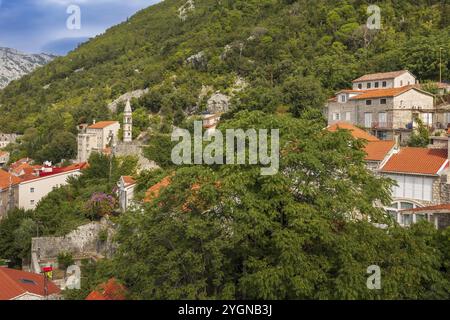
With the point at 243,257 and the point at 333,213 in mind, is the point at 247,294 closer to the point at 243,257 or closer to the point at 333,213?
the point at 243,257

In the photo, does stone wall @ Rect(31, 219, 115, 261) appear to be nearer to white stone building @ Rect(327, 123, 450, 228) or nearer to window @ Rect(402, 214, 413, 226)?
white stone building @ Rect(327, 123, 450, 228)

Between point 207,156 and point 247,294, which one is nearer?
point 247,294

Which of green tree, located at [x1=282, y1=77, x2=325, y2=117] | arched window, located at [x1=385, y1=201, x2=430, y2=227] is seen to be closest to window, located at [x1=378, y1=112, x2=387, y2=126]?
green tree, located at [x1=282, y1=77, x2=325, y2=117]

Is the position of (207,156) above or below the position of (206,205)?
above

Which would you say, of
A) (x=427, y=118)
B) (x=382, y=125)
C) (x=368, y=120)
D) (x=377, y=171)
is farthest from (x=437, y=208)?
(x=368, y=120)

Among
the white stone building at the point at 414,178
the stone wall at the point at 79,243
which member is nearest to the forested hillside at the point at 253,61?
the white stone building at the point at 414,178
